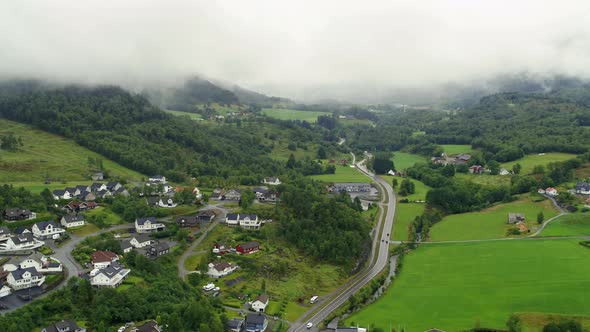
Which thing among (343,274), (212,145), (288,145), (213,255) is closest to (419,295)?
(343,274)

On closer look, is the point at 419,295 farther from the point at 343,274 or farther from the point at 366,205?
the point at 366,205

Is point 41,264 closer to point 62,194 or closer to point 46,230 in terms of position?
point 46,230

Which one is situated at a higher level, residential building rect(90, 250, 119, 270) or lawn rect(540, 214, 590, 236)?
lawn rect(540, 214, 590, 236)

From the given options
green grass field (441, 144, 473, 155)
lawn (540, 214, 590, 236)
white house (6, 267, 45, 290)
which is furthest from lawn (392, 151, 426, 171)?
white house (6, 267, 45, 290)

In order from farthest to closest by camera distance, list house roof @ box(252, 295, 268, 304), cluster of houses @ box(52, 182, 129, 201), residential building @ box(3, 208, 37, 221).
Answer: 1. cluster of houses @ box(52, 182, 129, 201)
2. residential building @ box(3, 208, 37, 221)
3. house roof @ box(252, 295, 268, 304)

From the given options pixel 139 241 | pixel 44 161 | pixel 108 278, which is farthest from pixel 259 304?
pixel 44 161

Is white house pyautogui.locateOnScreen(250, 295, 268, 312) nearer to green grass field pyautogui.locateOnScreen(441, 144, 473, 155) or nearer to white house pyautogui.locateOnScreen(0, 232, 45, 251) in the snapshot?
white house pyautogui.locateOnScreen(0, 232, 45, 251)
